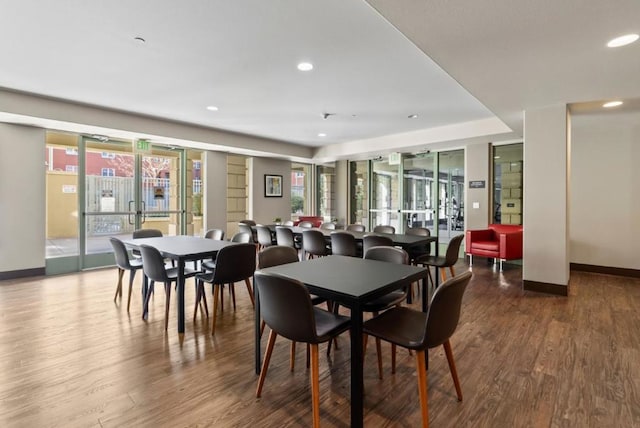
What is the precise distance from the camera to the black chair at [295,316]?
1.74 m

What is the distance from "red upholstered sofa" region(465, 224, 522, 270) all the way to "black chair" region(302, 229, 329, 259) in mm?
3096

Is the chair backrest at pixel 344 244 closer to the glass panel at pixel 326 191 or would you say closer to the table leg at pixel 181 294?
the table leg at pixel 181 294

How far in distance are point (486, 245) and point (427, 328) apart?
4898 millimetres

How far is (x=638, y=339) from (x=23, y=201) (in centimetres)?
799

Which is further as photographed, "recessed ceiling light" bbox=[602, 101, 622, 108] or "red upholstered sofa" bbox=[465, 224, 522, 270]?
"red upholstered sofa" bbox=[465, 224, 522, 270]

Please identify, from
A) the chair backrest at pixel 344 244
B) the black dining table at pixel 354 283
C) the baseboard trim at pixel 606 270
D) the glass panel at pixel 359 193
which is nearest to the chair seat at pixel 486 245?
the baseboard trim at pixel 606 270

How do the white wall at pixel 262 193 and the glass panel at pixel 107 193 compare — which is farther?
the white wall at pixel 262 193

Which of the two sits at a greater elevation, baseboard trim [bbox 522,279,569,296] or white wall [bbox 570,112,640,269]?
white wall [bbox 570,112,640,269]

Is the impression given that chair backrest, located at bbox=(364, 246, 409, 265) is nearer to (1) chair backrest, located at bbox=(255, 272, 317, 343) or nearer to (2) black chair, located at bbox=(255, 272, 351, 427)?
(2) black chair, located at bbox=(255, 272, 351, 427)

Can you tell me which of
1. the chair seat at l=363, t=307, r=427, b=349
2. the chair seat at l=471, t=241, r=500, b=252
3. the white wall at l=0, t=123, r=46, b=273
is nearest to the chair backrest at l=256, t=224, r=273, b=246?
the white wall at l=0, t=123, r=46, b=273

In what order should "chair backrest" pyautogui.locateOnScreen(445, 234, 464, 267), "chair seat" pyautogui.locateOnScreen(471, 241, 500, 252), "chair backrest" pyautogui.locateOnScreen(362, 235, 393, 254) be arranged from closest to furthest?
"chair backrest" pyautogui.locateOnScreen(362, 235, 393, 254), "chair backrest" pyautogui.locateOnScreen(445, 234, 464, 267), "chair seat" pyautogui.locateOnScreen(471, 241, 500, 252)

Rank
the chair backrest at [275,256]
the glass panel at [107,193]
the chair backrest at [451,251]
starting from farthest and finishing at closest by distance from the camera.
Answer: the glass panel at [107,193]
the chair backrest at [451,251]
the chair backrest at [275,256]

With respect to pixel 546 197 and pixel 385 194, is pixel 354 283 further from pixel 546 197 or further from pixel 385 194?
pixel 385 194

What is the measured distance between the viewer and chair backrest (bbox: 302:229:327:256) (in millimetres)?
4727
